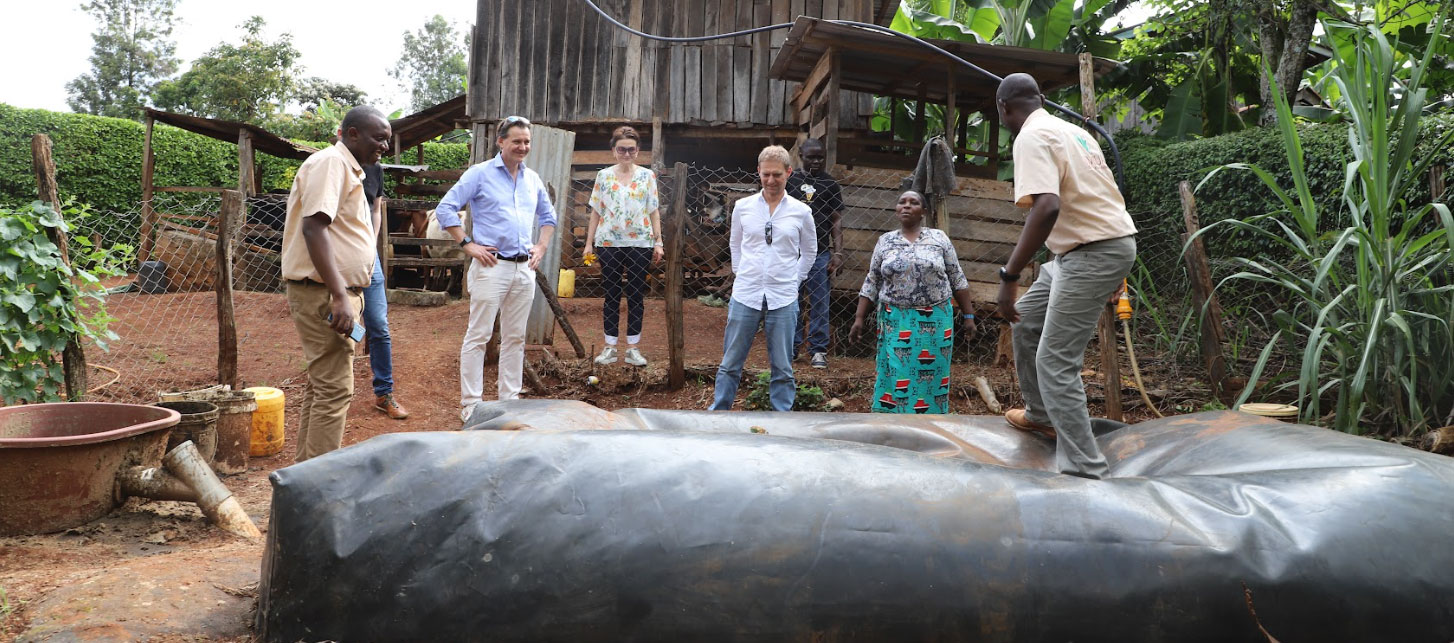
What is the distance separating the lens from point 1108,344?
495cm

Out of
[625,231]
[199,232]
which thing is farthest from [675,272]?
[199,232]

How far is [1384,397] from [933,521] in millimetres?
3260

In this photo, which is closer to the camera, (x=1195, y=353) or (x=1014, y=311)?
(x=1014, y=311)

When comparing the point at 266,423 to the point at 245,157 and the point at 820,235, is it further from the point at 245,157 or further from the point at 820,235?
the point at 245,157

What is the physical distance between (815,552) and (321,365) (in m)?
2.57

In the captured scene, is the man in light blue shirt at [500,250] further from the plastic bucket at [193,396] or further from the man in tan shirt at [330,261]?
the plastic bucket at [193,396]

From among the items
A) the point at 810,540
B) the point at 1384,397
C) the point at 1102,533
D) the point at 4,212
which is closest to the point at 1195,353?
the point at 1384,397

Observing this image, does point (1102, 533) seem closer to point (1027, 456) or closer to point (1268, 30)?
point (1027, 456)

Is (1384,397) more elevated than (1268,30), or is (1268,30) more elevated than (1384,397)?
(1268,30)

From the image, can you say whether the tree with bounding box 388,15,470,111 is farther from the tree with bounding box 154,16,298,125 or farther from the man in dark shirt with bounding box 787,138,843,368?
the man in dark shirt with bounding box 787,138,843,368

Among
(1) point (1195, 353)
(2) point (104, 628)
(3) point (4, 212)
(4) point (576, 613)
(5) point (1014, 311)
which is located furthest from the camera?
(1) point (1195, 353)

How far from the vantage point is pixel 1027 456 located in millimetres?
3629

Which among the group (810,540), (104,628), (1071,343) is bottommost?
(104,628)

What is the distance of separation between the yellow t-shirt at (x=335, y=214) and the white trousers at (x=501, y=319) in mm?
989
